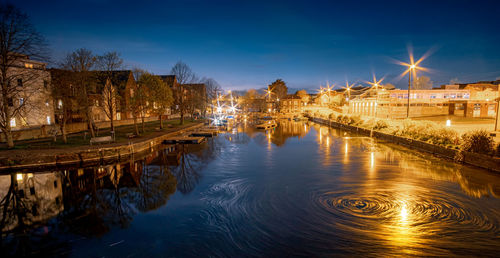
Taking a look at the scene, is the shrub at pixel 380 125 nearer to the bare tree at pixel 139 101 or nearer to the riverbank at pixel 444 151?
the riverbank at pixel 444 151

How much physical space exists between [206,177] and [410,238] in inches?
440

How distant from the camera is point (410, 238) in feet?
27.4

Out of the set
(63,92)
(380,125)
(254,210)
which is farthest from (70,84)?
(380,125)

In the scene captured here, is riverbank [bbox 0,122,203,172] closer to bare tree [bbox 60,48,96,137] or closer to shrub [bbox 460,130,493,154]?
bare tree [bbox 60,48,96,137]

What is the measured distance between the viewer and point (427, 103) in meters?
53.0

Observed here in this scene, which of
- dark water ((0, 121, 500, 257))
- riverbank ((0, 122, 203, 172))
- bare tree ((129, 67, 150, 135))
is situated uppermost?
bare tree ((129, 67, 150, 135))

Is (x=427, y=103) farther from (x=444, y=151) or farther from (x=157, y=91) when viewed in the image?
(x=157, y=91)

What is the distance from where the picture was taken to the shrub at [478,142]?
52.9 ft

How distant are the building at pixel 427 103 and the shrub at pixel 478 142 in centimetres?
2600

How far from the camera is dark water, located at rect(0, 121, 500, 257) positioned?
8078 mm

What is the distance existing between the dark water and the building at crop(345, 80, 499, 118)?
93.8 feet

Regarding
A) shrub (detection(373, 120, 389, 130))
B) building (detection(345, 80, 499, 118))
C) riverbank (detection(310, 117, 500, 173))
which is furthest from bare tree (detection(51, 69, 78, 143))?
building (detection(345, 80, 499, 118))

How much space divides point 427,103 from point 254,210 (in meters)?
57.4

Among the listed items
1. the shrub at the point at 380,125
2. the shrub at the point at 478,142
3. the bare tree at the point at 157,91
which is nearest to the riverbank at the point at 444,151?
the shrub at the point at 478,142
